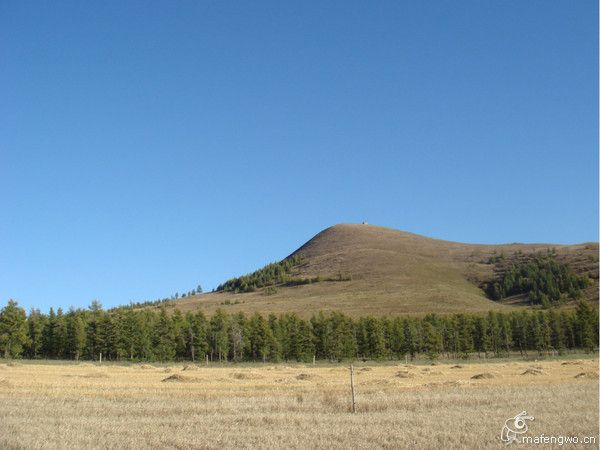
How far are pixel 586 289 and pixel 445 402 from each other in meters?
196

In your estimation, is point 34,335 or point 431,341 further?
point 431,341

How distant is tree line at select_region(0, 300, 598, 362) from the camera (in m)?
91.0

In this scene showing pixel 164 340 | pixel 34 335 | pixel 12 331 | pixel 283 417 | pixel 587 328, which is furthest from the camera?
pixel 587 328

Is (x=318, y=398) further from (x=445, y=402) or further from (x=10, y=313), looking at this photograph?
(x=10, y=313)

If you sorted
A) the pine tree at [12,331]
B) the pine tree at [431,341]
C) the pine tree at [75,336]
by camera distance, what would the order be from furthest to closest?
the pine tree at [431,341] → the pine tree at [75,336] → the pine tree at [12,331]

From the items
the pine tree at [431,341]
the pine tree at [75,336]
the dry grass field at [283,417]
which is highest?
the pine tree at [75,336]

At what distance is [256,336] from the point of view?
94938mm

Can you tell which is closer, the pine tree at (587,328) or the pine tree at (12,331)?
the pine tree at (12,331)

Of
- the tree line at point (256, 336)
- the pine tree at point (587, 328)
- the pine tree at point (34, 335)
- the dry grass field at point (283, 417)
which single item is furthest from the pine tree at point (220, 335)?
the dry grass field at point (283, 417)

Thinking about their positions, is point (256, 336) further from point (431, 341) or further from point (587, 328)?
point (587, 328)

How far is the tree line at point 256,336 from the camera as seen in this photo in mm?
91000

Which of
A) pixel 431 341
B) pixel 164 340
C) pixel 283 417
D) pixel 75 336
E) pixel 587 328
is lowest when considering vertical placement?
pixel 431 341

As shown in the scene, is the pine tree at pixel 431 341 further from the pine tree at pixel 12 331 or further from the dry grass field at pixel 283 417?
the dry grass field at pixel 283 417

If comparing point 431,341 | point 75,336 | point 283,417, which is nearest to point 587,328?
point 431,341
